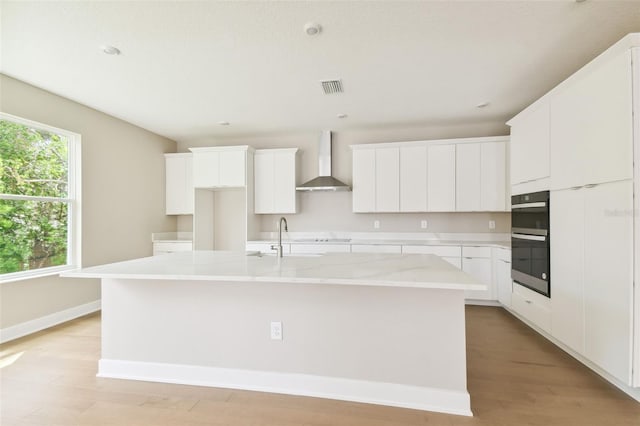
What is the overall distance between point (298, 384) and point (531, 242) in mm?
2597

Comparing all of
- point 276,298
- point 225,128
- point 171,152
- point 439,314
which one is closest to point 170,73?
point 225,128

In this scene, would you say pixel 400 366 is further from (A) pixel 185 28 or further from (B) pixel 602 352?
(A) pixel 185 28

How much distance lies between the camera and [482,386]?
205cm

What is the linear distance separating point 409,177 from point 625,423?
A: 3.10 metres

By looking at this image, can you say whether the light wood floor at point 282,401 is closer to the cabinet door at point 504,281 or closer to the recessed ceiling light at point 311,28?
the cabinet door at point 504,281

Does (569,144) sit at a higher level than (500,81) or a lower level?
lower

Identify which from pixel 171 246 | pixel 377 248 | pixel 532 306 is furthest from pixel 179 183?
pixel 532 306

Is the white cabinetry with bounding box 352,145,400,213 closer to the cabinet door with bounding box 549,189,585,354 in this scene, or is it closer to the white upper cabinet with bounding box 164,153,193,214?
the cabinet door with bounding box 549,189,585,354

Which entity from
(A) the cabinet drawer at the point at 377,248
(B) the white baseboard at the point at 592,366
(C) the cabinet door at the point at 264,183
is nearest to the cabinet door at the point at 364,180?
(A) the cabinet drawer at the point at 377,248

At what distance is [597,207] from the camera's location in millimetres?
2086

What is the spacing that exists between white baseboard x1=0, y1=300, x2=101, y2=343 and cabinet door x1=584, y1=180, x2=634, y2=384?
5100mm

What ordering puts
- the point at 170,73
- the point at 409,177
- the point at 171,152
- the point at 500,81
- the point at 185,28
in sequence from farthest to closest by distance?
the point at 171,152, the point at 409,177, the point at 500,81, the point at 170,73, the point at 185,28

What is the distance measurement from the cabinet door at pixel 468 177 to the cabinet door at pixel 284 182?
2.40 m

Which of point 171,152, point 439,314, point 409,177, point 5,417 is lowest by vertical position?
point 5,417
